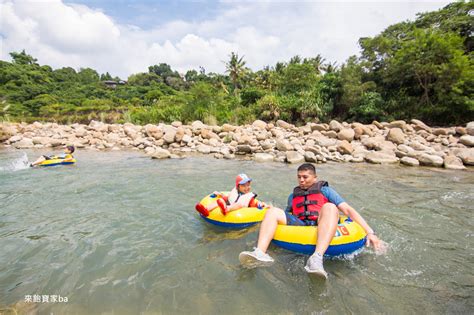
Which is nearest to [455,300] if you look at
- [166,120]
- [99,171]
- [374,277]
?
[374,277]

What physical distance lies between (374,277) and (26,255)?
13.9ft

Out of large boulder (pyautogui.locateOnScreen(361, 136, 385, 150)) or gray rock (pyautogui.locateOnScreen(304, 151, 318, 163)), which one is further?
large boulder (pyautogui.locateOnScreen(361, 136, 385, 150))

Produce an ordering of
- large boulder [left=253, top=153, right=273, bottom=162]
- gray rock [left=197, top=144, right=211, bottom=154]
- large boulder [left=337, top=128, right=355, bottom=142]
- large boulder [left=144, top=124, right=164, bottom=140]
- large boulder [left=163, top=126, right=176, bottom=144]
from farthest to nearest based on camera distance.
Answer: large boulder [left=144, top=124, right=164, bottom=140], large boulder [left=163, top=126, right=176, bottom=144], large boulder [left=337, top=128, right=355, bottom=142], gray rock [left=197, top=144, right=211, bottom=154], large boulder [left=253, top=153, right=273, bottom=162]

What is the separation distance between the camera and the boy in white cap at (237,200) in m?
3.97

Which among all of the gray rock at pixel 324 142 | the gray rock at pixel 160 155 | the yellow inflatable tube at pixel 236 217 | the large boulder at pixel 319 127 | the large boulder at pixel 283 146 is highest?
the large boulder at pixel 319 127

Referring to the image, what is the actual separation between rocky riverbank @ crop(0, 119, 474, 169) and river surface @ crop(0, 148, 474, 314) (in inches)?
146

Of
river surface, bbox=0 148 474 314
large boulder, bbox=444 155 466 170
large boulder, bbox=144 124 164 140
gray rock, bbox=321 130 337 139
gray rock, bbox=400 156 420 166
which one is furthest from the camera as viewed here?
large boulder, bbox=144 124 164 140

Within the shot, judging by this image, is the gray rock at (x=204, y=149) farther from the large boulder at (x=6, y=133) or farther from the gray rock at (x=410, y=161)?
the large boulder at (x=6, y=133)

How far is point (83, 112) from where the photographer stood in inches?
1208

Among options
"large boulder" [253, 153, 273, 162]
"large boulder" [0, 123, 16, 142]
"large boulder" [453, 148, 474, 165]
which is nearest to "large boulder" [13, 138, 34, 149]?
"large boulder" [0, 123, 16, 142]

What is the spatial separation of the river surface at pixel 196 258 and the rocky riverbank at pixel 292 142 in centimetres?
371

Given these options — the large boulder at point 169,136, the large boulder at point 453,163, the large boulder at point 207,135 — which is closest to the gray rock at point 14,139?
the large boulder at point 169,136

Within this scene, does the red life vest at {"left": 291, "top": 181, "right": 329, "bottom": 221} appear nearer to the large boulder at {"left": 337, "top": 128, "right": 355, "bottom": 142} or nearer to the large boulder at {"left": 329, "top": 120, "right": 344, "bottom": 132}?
the large boulder at {"left": 337, "top": 128, "right": 355, "bottom": 142}

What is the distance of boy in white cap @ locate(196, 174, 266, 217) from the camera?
3.97 m
